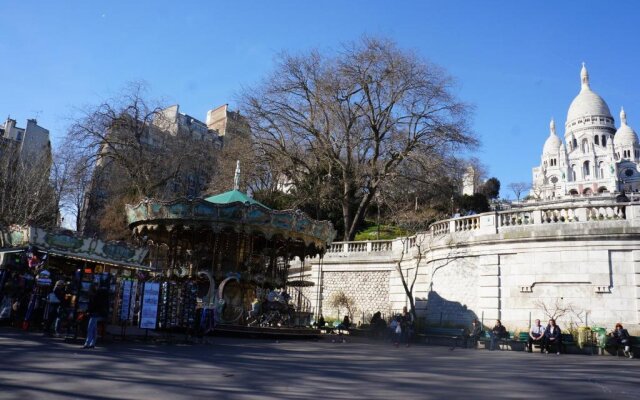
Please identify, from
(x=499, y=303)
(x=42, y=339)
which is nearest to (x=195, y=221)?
(x=42, y=339)

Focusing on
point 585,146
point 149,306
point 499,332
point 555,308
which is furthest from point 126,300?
point 585,146

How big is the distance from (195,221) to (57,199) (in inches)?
651

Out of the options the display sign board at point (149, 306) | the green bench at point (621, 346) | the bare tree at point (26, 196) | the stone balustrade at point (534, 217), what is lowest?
the green bench at point (621, 346)

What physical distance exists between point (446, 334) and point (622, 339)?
6.87 meters

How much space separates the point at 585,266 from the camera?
63.9 feet

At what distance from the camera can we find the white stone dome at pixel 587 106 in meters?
133

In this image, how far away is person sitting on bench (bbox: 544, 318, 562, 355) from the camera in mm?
18125

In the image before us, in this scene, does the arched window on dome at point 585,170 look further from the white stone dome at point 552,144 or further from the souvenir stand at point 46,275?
the souvenir stand at point 46,275

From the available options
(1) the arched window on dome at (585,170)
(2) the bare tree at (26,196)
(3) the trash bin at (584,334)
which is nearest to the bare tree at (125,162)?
(2) the bare tree at (26,196)

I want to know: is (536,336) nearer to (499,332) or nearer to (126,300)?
(499,332)

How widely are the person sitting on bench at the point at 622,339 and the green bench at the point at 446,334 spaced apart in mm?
5386

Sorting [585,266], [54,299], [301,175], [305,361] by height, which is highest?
[301,175]

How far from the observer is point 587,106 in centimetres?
13338

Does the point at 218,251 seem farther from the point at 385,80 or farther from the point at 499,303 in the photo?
the point at 385,80
